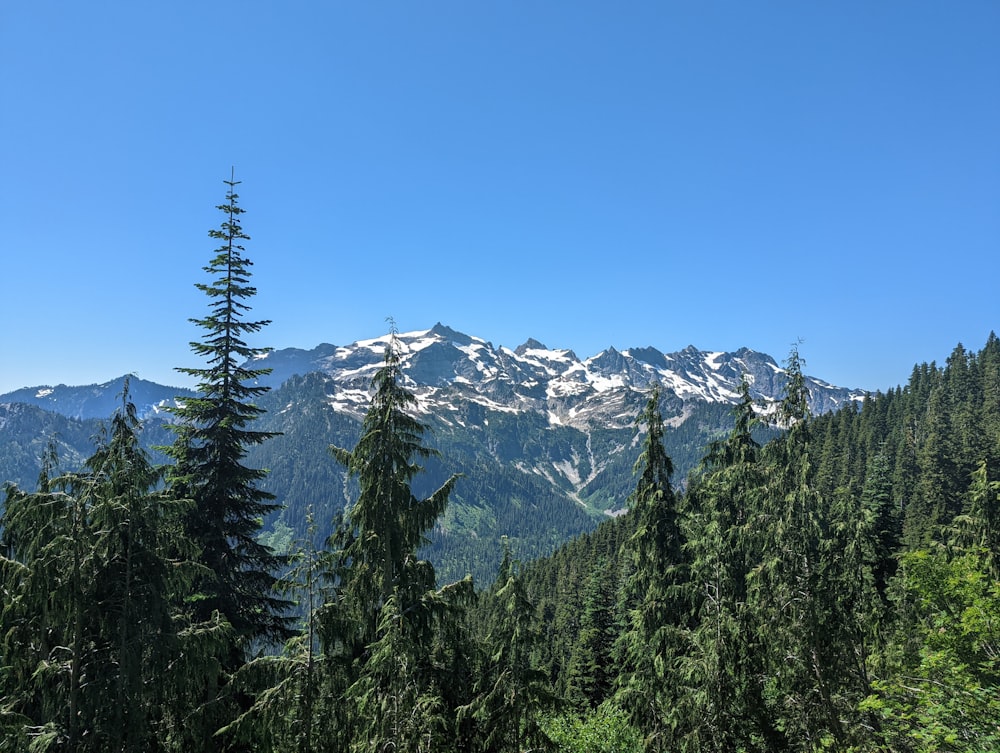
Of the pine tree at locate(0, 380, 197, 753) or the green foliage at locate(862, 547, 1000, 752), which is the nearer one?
the green foliage at locate(862, 547, 1000, 752)

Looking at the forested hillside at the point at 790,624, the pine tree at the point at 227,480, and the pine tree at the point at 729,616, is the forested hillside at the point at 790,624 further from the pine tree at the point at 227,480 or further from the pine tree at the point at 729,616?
the pine tree at the point at 227,480

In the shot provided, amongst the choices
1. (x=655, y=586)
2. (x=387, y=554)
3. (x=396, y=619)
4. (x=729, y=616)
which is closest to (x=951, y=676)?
(x=729, y=616)

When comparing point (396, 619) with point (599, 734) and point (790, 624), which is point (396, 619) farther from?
point (599, 734)

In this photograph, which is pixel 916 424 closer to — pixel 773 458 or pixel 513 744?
pixel 773 458

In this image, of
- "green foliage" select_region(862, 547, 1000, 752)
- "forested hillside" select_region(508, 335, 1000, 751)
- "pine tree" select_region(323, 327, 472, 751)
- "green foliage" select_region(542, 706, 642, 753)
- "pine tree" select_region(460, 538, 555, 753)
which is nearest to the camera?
"green foliage" select_region(862, 547, 1000, 752)

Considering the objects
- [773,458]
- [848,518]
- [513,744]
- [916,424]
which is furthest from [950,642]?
[916,424]

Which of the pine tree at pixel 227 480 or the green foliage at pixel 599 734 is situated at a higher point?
the pine tree at pixel 227 480

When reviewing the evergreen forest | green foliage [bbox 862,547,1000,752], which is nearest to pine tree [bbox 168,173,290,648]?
the evergreen forest

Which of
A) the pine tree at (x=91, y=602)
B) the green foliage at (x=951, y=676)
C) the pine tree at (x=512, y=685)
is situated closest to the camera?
the green foliage at (x=951, y=676)

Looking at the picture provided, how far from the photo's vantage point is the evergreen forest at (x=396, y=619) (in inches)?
440

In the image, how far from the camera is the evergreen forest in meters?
11.2

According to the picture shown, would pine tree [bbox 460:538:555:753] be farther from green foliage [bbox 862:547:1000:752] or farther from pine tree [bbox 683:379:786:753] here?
green foliage [bbox 862:547:1000:752]

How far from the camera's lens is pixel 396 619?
42.7ft

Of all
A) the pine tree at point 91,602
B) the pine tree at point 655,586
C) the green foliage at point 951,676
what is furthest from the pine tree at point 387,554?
the green foliage at point 951,676
